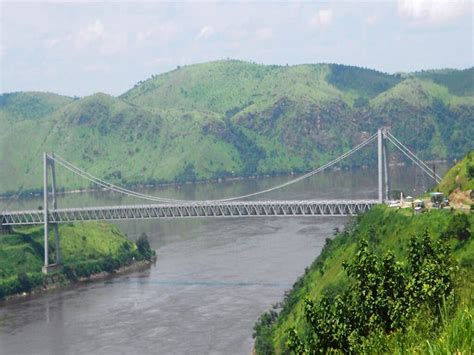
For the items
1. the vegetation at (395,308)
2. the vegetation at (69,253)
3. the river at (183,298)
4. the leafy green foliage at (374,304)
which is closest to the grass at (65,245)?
the vegetation at (69,253)

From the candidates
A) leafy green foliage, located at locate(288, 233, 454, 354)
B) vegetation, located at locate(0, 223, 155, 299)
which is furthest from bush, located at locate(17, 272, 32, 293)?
leafy green foliage, located at locate(288, 233, 454, 354)

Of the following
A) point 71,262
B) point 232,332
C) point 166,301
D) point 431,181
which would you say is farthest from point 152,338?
point 431,181

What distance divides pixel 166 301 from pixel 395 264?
4475cm

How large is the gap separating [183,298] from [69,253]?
81.3 ft

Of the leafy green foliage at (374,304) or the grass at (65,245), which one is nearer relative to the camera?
the leafy green foliage at (374,304)

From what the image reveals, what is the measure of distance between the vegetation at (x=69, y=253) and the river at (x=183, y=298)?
2715 mm

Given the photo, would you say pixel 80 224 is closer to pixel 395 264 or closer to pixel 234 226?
pixel 234 226

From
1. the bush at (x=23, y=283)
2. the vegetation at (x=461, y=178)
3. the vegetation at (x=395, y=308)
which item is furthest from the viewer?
the bush at (x=23, y=283)

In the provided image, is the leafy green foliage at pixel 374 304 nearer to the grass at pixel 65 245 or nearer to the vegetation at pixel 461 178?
the vegetation at pixel 461 178

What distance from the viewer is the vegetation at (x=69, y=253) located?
8019cm

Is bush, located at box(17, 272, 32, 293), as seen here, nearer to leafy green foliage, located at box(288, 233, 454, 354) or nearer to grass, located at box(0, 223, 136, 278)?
grass, located at box(0, 223, 136, 278)

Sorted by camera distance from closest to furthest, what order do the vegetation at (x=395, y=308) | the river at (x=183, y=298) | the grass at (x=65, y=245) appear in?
the vegetation at (x=395, y=308)
the river at (x=183, y=298)
the grass at (x=65, y=245)

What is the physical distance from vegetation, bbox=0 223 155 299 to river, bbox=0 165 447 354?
272 centimetres

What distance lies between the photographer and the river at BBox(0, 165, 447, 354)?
5822cm
